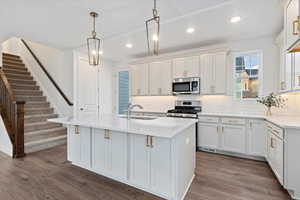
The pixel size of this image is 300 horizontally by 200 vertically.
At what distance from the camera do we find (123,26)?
313 cm

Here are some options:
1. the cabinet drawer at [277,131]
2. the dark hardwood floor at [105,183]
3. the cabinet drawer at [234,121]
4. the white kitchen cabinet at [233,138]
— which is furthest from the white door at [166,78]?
→ the cabinet drawer at [277,131]

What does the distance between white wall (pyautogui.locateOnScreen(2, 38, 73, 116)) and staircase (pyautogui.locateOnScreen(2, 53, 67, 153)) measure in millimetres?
200

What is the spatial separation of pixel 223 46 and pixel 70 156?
4.19 metres

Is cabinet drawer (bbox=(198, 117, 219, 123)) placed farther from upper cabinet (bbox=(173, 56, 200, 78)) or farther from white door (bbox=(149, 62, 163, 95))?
white door (bbox=(149, 62, 163, 95))

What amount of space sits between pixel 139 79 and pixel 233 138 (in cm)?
311

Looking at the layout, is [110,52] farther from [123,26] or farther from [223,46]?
[223,46]

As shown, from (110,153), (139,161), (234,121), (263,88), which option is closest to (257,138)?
(234,121)

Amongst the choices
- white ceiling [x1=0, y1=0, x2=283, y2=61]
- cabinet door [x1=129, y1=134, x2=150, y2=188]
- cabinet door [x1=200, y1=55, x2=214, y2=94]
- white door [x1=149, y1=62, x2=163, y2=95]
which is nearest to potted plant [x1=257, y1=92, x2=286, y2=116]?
cabinet door [x1=200, y1=55, x2=214, y2=94]

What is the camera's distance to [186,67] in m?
4.15

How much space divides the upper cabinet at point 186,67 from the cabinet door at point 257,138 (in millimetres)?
1717

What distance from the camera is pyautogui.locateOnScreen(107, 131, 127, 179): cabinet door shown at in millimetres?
2221

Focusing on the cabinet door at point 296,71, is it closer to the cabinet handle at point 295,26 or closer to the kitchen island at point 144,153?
the cabinet handle at point 295,26

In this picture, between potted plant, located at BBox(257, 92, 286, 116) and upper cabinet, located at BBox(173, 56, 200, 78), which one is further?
upper cabinet, located at BBox(173, 56, 200, 78)

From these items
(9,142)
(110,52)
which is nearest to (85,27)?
(110,52)
